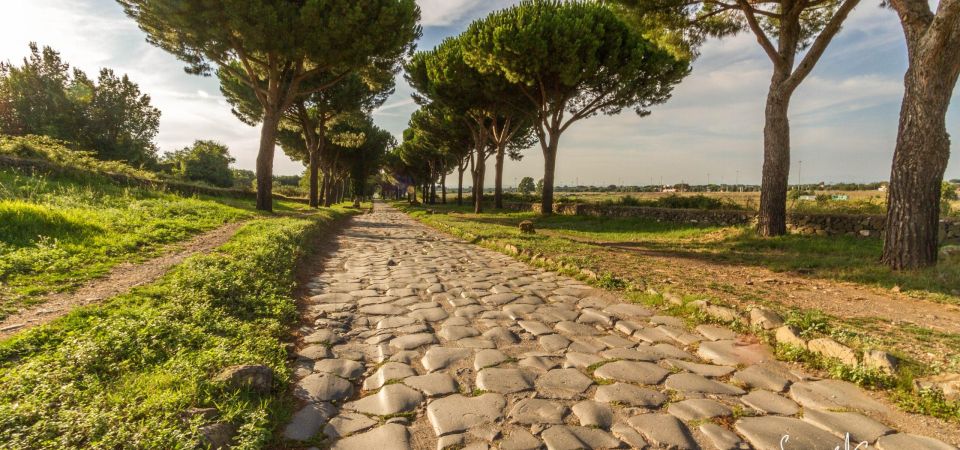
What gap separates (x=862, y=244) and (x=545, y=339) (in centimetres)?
1110

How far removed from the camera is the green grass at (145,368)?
6.37ft

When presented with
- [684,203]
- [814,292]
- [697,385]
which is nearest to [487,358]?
[697,385]

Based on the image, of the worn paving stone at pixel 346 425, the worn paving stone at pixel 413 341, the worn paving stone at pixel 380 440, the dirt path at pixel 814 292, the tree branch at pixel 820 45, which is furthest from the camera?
the tree branch at pixel 820 45

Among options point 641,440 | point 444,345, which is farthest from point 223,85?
point 641,440

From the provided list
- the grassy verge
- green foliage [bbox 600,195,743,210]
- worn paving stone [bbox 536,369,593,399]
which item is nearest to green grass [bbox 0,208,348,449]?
worn paving stone [bbox 536,369,593,399]

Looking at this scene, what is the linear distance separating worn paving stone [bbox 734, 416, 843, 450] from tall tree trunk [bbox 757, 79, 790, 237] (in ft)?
36.3

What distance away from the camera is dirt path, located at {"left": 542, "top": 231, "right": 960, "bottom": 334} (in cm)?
466

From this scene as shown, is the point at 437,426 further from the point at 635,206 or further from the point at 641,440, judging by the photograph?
the point at 635,206

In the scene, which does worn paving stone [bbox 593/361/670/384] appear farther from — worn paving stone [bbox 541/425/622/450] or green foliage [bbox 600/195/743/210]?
green foliage [bbox 600/195/743/210]

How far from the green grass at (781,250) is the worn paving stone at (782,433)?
16.3 feet

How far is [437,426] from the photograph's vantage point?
7.88 feet

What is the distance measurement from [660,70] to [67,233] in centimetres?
2159

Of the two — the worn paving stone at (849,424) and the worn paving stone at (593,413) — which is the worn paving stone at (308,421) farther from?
the worn paving stone at (849,424)

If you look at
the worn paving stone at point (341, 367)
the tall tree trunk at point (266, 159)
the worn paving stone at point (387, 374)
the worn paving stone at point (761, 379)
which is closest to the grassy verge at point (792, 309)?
the worn paving stone at point (761, 379)
